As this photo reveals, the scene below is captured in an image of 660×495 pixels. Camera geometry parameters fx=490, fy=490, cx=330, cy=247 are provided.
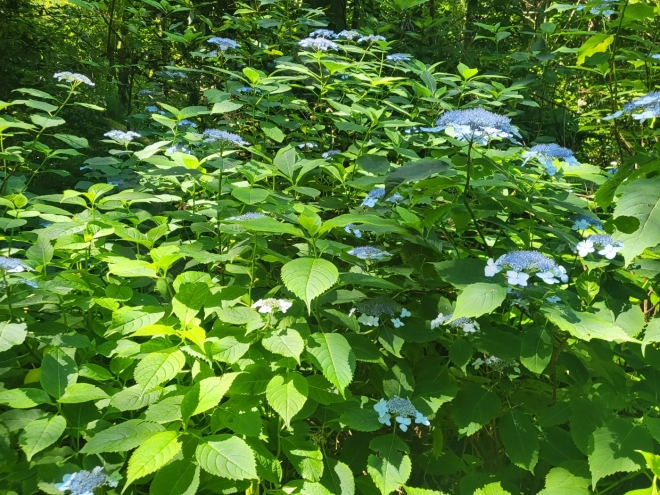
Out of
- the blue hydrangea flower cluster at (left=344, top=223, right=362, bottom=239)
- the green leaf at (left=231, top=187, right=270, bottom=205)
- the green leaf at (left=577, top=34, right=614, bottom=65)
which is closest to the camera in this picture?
the green leaf at (left=231, top=187, right=270, bottom=205)

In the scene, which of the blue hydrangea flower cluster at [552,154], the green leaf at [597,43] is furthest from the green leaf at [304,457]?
the green leaf at [597,43]

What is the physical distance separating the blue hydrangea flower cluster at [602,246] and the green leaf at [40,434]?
1230mm

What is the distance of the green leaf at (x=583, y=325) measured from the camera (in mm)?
967

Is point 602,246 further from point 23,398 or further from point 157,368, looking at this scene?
point 23,398

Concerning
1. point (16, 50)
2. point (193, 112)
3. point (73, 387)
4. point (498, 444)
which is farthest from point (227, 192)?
point (16, 50)

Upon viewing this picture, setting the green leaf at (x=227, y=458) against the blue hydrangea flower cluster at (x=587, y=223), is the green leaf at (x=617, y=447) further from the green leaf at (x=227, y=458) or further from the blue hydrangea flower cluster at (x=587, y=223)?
the green leaf at (x=227, y=458)

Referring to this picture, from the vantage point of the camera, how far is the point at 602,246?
1.20m

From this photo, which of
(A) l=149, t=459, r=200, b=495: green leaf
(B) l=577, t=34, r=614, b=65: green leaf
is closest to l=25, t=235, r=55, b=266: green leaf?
(A) l=149, t=459, r=200, b=495: green leaf

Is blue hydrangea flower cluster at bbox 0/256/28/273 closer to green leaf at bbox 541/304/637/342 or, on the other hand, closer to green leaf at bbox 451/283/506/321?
green leaf at bbox 451/283/506/321

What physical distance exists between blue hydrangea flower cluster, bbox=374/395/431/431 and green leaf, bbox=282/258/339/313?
326 mm

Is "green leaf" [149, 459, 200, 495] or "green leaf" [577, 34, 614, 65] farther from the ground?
"green leaf" [577, 34, 614, 65]

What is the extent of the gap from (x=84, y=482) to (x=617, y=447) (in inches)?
41.6

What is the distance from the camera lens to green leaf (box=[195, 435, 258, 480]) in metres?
0.87

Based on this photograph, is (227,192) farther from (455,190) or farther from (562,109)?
(562,109)
